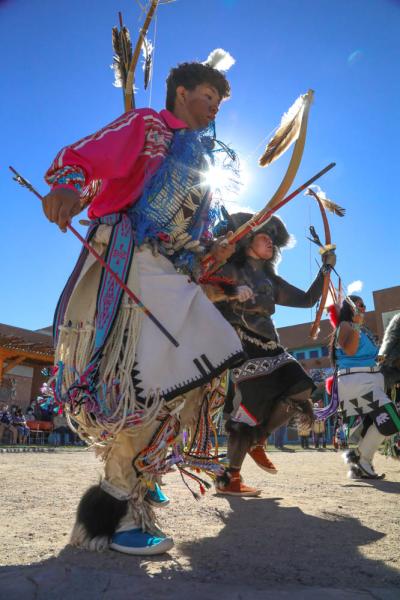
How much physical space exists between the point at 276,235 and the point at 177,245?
185cm

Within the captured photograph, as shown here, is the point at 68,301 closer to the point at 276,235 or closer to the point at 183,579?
the point at 183,579

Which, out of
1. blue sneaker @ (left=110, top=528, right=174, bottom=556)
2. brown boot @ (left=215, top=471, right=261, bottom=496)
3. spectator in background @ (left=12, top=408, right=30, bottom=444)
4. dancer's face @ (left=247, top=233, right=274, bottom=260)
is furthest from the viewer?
spectator in background @ (left=12, top=408, right=30, bottom=444)

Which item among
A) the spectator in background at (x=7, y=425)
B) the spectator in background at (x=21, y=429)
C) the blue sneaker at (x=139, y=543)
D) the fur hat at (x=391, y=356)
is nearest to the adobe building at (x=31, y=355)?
the spectator in background at (x=21, y=429)

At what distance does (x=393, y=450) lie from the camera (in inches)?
214

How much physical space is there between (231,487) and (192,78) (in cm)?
238

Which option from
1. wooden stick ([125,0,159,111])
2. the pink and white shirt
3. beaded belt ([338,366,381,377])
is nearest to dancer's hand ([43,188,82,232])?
the pink and white shirt

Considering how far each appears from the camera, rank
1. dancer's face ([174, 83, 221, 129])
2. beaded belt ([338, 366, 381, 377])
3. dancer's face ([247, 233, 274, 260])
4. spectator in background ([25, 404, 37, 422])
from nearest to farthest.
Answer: dancer's face ([174, 83, 221, 129]) → dancer's face ([247, 233, 274, 260]) → beaded belt ([338, 366, 381, 377]) → spectator in background ([25, 404, 37, 422])

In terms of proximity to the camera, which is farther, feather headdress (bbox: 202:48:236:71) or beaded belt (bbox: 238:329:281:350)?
beaded belt (bbox: 238:329:281:350)

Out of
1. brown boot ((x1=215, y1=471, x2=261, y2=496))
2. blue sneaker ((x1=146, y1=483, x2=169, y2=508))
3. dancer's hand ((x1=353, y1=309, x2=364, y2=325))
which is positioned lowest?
brown boot ((x1=215, y1=471, x2=261, y2=496))

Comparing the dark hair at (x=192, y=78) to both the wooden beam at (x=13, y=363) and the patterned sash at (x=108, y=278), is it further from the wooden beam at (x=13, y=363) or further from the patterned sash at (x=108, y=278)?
the wooden beam at (x=13, y=363)

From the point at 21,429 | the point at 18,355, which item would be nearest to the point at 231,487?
the point at 21,429

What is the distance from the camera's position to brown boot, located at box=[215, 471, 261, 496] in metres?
2.90

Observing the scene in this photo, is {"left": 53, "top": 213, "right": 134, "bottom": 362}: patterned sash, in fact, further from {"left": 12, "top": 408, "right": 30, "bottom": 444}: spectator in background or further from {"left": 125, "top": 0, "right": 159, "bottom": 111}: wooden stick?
{"left": 12, "top": 408, "right": 30, "bottom": 444}: spectator in background

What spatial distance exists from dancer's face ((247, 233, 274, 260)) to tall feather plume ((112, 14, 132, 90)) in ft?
4.79
